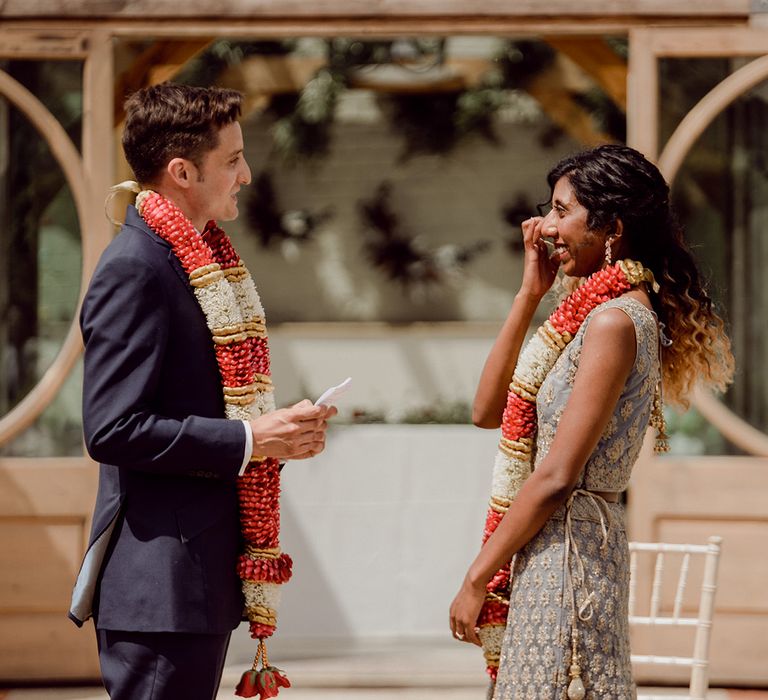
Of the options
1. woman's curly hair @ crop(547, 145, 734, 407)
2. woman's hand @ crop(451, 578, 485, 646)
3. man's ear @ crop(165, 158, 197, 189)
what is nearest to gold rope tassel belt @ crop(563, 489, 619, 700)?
woman's hand @ crop(451, 578, 485, 646)

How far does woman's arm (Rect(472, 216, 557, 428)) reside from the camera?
2506 mm

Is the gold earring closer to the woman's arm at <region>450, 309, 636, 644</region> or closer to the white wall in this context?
the woman's arm at <region>450, 309, 636, 644</region>

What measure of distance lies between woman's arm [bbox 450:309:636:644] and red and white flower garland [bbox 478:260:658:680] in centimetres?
10

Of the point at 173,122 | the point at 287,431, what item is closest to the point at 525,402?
the point at 287,431

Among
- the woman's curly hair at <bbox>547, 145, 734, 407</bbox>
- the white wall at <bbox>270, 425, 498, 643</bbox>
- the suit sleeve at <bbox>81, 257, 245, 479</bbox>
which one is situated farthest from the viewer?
the white wall at <bbox>270, 425, 498, 643</bbox>

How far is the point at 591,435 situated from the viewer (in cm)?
215

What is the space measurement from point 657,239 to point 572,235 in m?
0.16

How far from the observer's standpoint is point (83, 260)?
4.64m

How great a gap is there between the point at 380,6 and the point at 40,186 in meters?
1.42

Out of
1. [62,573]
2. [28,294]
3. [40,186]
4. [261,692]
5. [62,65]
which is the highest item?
[62,65]

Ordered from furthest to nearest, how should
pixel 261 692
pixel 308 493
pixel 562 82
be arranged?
pixel 562 82 < pixel 308 493 < pixel 261 692

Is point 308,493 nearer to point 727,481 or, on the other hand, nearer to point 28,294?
point 28,294

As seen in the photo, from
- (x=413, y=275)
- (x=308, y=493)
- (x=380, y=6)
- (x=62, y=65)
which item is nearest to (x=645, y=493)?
(x=308, y=493)

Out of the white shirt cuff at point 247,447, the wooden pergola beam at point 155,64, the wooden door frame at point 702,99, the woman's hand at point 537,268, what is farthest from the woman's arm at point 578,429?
the wooden pergola beam at point 155,64
